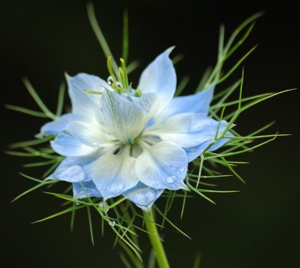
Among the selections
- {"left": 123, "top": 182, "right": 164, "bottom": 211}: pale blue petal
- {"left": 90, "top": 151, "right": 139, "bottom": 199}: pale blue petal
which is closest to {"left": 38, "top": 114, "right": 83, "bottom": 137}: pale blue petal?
{"left": 90, "top": 151, "right": 139, "bottom": 199}: pale blue petal

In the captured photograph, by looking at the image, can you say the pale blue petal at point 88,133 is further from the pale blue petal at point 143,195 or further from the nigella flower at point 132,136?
the pale blue petal at point 143,195

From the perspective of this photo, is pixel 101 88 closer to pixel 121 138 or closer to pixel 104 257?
pixel 121 138

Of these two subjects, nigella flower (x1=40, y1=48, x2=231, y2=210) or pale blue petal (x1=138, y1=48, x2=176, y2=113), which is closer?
nigella flower (x1=40, y1=48, x2=231, y2=210)

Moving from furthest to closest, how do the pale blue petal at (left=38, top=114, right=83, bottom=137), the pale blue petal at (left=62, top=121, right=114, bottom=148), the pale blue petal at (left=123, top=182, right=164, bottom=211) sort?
the pale blue petal at (left=38, top=114, right=83, bottom=137)
the pale blue petal at (left=62, top=121, right=114, bottom=148)
the pale blue petal at (left=123, top=182, right=164, bottom=211)

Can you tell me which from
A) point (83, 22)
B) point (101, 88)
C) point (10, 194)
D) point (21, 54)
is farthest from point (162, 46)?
point (101, 88)

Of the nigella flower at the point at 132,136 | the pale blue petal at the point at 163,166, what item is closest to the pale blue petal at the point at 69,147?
the nigella flower at the point at 132,136

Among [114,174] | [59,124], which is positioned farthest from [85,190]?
[59,124]

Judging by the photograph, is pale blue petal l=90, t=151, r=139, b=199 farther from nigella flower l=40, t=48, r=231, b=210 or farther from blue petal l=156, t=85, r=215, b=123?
blue petal l=156, t=85, r=215, b=123
